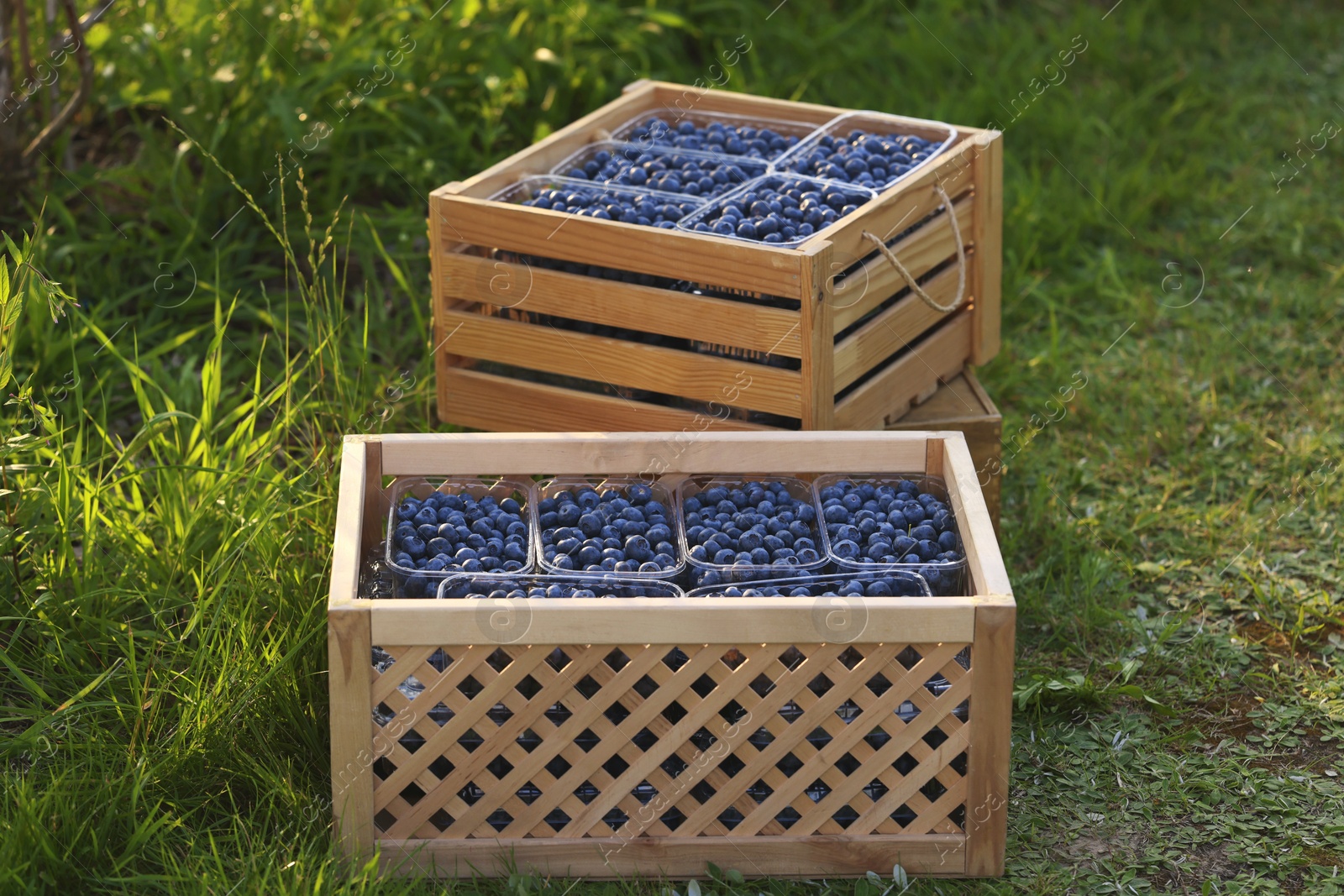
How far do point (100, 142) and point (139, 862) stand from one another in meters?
3.00

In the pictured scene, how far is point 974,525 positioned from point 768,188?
1.02m

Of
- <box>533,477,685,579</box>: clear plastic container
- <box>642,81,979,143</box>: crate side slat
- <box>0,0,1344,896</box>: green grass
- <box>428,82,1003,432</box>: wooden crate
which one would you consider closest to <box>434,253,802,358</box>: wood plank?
<box>428,82,1003,432</box>: wooden crate

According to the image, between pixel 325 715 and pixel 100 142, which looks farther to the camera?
pixel 100 142

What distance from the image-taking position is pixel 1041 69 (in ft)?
19.3

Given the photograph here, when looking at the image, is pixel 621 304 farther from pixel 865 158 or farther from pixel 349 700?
pixel 349 700

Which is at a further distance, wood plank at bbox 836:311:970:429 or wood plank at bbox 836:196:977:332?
wood plank at bbox 836:311:970:429

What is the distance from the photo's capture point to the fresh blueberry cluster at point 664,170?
332 cm

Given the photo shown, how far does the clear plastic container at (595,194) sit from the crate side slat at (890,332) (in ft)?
1.42

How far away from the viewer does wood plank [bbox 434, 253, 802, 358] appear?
2.97m

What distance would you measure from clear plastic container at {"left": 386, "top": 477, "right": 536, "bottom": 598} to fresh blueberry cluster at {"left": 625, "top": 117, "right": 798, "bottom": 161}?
43.2 inches

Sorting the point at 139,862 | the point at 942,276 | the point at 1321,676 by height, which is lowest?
the point at 1321,676

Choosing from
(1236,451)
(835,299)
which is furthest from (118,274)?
(1236,451)

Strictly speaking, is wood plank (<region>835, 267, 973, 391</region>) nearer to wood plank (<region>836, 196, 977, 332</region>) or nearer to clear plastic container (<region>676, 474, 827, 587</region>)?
wood plank (<region>836, 196, 977, 332</region>)

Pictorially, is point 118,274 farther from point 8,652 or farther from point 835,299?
point 835,299
